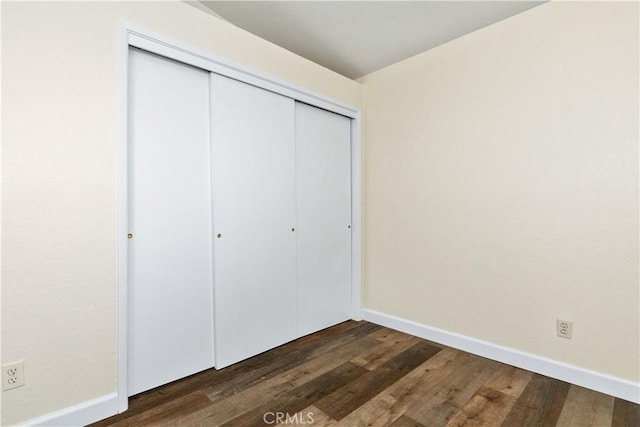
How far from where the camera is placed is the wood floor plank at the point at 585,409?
159 cm

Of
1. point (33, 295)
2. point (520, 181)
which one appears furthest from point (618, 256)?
point (33, 295)

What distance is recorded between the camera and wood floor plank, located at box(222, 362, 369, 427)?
63.8 inches

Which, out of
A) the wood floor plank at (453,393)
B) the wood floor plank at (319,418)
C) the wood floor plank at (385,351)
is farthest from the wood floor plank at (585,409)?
the wood floor plank at (319,418)

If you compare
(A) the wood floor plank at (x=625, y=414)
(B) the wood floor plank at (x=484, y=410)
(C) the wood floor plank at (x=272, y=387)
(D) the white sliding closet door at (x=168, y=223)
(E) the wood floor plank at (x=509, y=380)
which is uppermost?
(D) the white sliding closet door at (x=168, y=223)

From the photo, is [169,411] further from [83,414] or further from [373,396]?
[373,396]

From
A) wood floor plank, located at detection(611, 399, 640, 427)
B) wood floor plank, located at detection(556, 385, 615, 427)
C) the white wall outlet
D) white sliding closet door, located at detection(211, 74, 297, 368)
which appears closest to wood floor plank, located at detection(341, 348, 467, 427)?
wood floor plank, located at detection(556, 385, 615, 427)

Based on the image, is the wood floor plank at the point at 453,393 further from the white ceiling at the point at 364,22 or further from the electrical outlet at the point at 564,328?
the white ceiling at the point at 364,22

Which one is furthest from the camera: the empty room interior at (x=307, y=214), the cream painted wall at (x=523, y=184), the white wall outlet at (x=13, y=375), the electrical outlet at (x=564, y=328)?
the electrical outlet at (x=564, y=328)

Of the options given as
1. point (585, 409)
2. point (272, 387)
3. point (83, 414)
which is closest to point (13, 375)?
point (83, 414)

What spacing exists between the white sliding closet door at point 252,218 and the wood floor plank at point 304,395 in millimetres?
555

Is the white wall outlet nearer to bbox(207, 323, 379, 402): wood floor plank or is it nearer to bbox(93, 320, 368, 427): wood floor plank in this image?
bbox(93, 320, 368, 427): wood floor plank

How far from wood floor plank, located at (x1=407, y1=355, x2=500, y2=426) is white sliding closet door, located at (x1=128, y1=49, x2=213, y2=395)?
1391mm

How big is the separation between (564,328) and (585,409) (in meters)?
0.46

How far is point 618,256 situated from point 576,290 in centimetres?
30
